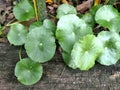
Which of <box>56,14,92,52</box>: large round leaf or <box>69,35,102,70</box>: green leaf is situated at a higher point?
<box>56,14,92,52</box>: large round leaf

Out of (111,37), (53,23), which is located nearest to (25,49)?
(53,23)

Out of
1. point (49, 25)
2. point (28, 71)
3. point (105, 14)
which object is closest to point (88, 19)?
point (105, 14)

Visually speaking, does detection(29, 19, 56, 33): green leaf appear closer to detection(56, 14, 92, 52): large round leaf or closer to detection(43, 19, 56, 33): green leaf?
detection(43, 19, 56, 33): green leaf

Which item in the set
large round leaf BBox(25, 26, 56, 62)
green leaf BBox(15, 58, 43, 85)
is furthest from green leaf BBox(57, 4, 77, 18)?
green leaf BBox(15, 58, 43, 85)

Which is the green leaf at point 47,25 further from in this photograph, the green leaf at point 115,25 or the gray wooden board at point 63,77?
the green leaf at point 115,25

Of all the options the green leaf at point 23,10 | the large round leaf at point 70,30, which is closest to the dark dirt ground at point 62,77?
the large round leaf at point 70,30

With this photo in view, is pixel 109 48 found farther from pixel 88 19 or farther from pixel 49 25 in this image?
pixel 49 25

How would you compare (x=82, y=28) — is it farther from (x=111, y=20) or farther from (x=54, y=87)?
(x=54, y=87)
